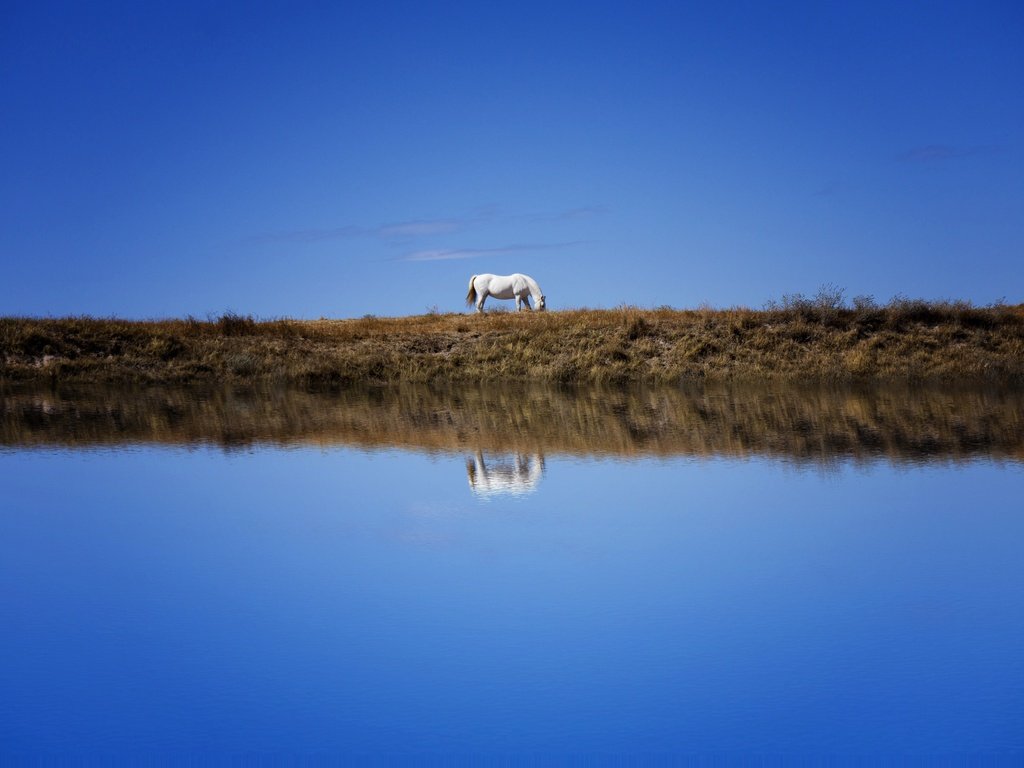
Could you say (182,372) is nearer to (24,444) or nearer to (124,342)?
(124,342)

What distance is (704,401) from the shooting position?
Result: 1875 centimetres

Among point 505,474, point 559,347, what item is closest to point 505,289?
point 559,347

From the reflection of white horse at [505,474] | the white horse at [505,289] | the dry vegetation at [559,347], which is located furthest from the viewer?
the white horse at [505,289]

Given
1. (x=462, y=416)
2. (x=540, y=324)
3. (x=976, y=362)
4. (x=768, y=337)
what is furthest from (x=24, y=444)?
(x=976, y=362)

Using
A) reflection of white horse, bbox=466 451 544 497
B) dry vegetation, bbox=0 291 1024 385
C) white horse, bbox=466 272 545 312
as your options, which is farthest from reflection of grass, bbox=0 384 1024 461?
white horse, bbox=466 272 545 312

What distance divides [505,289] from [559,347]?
180 inches

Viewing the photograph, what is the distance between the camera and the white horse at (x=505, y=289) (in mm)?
30266

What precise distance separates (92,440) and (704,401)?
10.7 m

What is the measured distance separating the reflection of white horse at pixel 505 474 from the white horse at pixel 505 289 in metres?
18.7

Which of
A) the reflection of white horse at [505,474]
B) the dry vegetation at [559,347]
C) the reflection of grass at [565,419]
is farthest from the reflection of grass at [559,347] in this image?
the reflection of white horse at [505,474]

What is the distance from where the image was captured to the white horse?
30.3 m

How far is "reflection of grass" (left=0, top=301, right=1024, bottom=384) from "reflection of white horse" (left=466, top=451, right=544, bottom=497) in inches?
533

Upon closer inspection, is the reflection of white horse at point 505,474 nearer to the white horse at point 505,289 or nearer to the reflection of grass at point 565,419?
the reflection of grass at point 565,419

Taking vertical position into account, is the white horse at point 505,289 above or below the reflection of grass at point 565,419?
above
